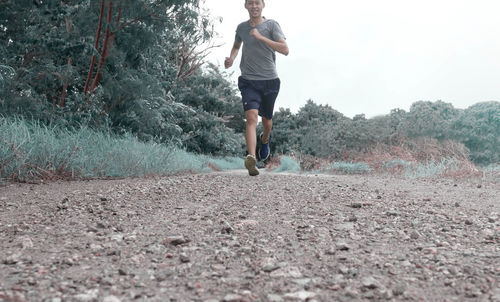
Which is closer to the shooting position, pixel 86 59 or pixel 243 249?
pixel 243 249

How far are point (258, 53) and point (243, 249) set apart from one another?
4645mm

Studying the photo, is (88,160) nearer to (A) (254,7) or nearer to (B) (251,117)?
(B) (251,117)

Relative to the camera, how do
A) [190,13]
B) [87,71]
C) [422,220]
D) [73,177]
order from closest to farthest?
[422,220] → [73,177] → [87,71] → [190,13]

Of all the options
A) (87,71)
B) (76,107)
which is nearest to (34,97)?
(76,107)

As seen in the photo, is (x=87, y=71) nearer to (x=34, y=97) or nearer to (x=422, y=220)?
(x=34, y=97)

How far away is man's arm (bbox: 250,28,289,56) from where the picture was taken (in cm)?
601

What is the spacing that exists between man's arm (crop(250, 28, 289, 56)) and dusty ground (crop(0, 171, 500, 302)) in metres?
2.66

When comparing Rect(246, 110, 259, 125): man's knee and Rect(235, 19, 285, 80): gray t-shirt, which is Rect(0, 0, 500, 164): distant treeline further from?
Rect(246, 110, 259, 125): man's knee

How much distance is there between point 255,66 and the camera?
6.62 meters

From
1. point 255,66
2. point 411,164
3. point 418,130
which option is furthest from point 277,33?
point 418,130

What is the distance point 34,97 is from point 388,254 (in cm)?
674

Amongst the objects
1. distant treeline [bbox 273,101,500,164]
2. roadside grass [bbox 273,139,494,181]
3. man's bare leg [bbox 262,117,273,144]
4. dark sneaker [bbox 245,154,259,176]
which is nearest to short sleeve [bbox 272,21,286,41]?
man's bare leg [bbox 262,117,273,144]

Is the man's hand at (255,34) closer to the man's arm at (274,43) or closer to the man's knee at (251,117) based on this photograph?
the man's arm at (274,43)

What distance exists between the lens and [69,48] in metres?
7.57
